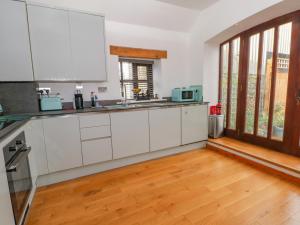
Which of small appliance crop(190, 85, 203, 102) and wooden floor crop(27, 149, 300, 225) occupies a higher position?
small appliance crop(190, 85, 203, 102)

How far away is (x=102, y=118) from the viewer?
7.45ft

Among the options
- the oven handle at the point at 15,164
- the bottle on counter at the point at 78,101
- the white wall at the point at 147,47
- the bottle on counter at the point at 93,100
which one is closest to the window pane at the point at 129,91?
the white wall at the point at 147,47

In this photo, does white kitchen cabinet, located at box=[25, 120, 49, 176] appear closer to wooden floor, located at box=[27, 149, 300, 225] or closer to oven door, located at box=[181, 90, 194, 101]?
wooden floor, located at box=[27, 149, 300, 225]

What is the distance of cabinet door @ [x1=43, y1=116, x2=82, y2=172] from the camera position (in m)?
2.02

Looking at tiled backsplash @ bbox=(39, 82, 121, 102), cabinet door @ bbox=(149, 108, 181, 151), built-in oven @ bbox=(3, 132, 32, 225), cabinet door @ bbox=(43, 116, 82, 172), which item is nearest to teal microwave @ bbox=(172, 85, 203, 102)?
cabinet door @ bbox=(149, 108, 181, 151)

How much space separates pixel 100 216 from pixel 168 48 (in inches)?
120

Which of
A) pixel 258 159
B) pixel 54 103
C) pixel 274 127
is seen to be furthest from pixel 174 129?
pixel 54 103

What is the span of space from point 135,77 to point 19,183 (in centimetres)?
243

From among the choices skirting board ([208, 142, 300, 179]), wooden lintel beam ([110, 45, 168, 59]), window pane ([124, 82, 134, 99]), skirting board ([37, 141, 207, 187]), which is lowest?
skirting board ([37, 141, 207, 187])

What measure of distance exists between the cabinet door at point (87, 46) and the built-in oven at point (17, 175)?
44.8 inches

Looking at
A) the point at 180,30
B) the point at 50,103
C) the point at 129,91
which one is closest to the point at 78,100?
the point at 50,103

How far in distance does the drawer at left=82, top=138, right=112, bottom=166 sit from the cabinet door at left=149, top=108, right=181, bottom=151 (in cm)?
70

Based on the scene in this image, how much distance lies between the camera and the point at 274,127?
265 centimetres

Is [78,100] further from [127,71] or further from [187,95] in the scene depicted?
[187,95]
